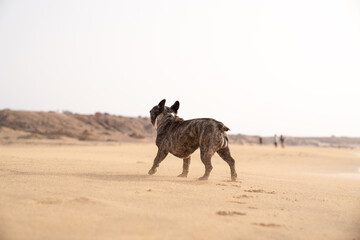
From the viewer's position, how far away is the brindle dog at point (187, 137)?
738cm

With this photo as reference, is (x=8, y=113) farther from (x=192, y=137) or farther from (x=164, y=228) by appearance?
(x=164, y=228)

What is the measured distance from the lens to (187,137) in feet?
25.6

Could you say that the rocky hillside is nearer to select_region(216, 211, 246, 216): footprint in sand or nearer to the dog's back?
the dog's back

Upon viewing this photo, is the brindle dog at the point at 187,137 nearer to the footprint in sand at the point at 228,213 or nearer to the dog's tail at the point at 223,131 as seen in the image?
the dog's tail at the point at 223,131

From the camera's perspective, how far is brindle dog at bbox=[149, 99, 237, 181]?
738 cm

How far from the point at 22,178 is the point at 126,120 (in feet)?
187

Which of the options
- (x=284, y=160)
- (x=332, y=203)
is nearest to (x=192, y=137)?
(x=332, y=203)

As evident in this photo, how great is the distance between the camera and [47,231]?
3.02 m

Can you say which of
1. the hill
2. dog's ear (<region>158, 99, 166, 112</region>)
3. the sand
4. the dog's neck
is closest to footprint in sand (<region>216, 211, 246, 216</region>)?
the sand

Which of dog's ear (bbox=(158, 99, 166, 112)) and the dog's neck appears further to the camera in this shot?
dog's ear (bbox=(158, 99, 166, 112))

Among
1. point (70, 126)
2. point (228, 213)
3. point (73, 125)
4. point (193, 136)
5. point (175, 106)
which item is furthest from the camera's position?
point (73, 125)

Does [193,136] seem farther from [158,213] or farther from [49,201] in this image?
[49,201]

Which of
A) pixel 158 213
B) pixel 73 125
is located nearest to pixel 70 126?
pixel 73 125

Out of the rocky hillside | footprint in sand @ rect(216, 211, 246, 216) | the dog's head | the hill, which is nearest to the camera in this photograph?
footprint in sand @ rect(216, 211, 246, 216)
